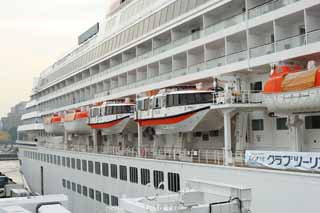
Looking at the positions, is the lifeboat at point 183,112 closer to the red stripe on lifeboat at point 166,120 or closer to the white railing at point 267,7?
the red stripe on lifeboat at point 166,120

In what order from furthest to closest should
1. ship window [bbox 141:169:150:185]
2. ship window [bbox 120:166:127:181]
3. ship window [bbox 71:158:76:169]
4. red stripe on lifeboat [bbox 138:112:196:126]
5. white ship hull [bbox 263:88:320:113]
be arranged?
ship window [bbox 71:158:76:169] → ship window [bbox 120:166:127:181] → ship window [bbox 141:169:150:185] → red stripe on lifeboat [bbox 138:112:196:126] → white ship hull [bbox 263:88:320:113]

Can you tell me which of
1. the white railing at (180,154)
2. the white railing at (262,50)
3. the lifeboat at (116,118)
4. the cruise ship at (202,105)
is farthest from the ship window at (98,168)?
the white railing at (262,50)

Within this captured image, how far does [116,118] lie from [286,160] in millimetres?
15797

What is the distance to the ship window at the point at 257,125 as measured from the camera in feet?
61.6

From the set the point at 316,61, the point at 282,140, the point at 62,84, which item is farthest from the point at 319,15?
the point at 62,84

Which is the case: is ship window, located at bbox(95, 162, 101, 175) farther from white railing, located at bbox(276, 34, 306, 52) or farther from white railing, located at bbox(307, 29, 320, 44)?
white railing, located at bbox(307, 29, 320, 44)

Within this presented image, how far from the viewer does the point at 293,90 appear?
1436 centimetres

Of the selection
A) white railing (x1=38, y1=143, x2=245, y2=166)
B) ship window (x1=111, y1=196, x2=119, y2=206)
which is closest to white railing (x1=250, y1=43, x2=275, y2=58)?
white railing (x1=38, y1=143, x2=245, y2=166)

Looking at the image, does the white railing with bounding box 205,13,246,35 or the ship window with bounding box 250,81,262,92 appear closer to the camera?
the white railing with bounding box 205,13,246,35

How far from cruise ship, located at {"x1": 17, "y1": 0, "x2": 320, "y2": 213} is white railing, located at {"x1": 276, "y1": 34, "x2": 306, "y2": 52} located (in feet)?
0.13

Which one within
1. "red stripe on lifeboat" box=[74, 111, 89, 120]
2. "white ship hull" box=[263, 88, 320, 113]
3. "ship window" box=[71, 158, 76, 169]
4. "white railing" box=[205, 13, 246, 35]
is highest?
"white railing" box=[205, 13, 246, 35]

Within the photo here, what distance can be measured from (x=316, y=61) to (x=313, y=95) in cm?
235

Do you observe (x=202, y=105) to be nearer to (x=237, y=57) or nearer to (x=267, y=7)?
(x=237, y=57)

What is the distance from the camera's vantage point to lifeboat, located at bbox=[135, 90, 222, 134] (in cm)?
1939
